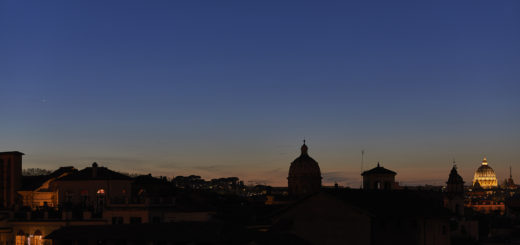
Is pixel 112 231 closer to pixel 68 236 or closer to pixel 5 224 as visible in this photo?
pixel 68 236

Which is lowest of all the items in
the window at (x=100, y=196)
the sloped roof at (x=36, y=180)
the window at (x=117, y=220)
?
the window at (x=117, y=220)

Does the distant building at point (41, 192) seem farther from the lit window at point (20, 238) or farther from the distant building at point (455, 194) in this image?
the distant building at point (455, 194)

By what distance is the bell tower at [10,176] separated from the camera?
294 ft

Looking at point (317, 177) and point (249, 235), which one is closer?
point (249, 235)

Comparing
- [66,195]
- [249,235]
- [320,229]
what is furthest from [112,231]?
[66,195]

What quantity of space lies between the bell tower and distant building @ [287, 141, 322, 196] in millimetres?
58105

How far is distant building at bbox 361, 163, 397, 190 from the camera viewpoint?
389 ft

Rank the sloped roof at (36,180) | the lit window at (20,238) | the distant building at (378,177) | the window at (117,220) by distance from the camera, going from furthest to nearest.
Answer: the distant building at (378,177), the sloped roof at (36,180), the lit window at (20,238), the window at (117,220)

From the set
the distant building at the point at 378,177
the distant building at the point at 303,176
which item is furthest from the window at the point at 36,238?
the distant building at the point at 303,176

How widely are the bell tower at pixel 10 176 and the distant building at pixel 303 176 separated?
191 ft

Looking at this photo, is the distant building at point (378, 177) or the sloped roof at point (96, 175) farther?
the distant building at point (378, 177)

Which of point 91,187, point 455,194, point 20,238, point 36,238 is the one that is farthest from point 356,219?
point 455,194

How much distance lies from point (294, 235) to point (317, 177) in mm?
88502

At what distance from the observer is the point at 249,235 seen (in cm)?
4481
